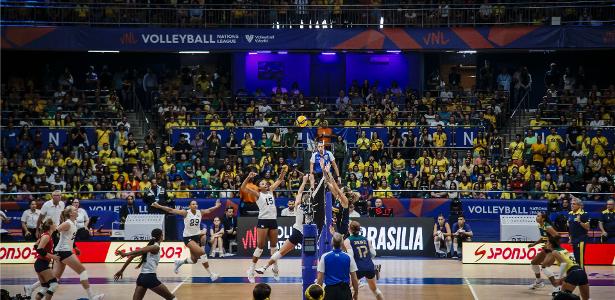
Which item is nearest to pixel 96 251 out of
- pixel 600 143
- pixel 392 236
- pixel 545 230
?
pixel 392 236

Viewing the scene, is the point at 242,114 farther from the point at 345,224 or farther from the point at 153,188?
the point at 345,224

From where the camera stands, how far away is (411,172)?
111 feet

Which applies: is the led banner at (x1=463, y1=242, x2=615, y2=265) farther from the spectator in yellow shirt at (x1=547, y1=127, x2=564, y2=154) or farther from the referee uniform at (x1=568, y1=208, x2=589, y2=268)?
the spectator in yellow shirt at (x1=547, y1=127, x2=564, y2=154)

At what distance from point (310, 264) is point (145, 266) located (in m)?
3.27

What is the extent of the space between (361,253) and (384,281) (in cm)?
563

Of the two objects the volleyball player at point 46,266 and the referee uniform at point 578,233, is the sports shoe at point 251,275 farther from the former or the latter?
the referee uniform at point 578,233

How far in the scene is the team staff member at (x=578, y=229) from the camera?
2086 centimetres

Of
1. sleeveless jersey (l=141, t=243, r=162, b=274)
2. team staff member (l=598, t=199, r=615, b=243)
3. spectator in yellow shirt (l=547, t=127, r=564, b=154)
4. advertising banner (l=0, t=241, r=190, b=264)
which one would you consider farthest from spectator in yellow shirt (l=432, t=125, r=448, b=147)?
sleeveless jersey (l=141, t=243, r=162, b=274)

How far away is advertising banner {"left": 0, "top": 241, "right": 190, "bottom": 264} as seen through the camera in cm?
2778

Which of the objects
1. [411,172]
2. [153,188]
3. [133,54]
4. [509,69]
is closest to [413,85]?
[509,69]

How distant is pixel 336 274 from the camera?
55.0 feet

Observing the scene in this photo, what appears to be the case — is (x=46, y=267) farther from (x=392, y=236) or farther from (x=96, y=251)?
(x=392, y=236)

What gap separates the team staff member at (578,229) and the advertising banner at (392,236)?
4.44m

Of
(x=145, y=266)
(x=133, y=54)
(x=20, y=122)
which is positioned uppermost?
(x=133, y=54)
